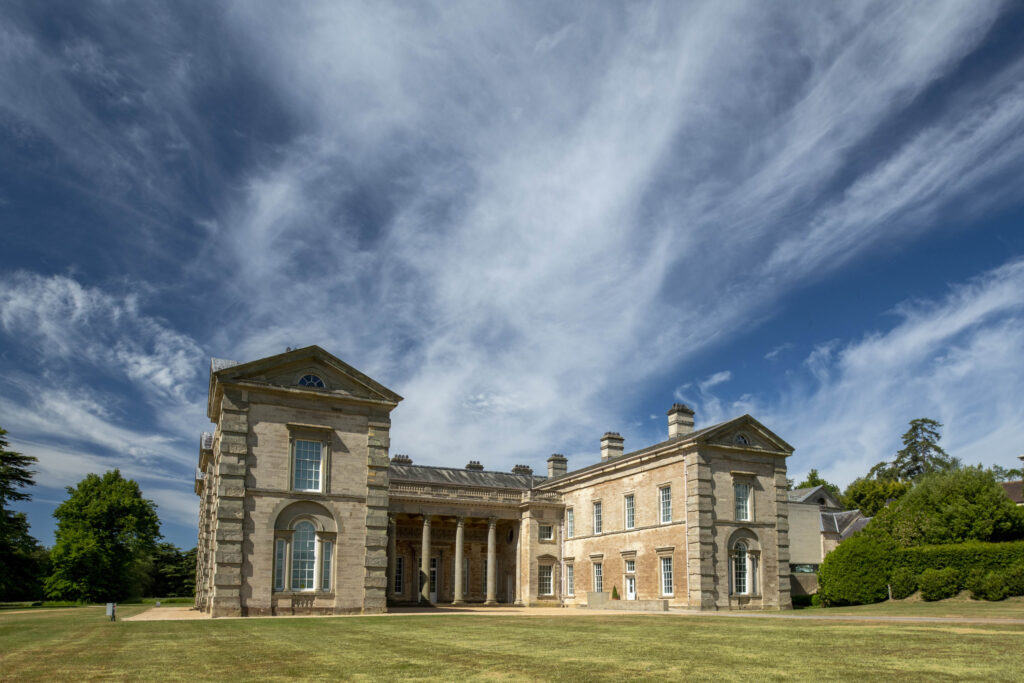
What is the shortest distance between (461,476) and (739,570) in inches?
843

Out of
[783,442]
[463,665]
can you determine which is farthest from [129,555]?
[463,665]

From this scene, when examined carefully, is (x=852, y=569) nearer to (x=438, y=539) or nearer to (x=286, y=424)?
(x=438, y=539)

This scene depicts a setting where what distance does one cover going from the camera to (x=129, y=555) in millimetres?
55125

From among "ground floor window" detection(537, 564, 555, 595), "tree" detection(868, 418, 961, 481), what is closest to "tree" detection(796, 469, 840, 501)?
"tree" detection(868, 418, 961, 481)

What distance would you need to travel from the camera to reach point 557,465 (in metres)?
56.6

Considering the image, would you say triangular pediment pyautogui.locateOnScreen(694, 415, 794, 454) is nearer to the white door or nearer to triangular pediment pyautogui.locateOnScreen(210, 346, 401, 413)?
triangular pediment pyautogui.locateOnScreen(210, 346, 401, 413)

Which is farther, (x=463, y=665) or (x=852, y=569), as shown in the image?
(x=852, y=569)

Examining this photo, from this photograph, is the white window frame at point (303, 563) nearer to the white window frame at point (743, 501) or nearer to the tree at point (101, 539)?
the white window frame at point (743, 501)

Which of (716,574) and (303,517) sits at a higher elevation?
(303,517)

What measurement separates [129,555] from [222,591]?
3136 centimetres

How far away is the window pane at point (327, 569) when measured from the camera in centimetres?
3135

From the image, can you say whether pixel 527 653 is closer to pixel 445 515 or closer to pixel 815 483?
pixel 445 515

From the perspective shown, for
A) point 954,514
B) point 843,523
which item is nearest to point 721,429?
point 954,514

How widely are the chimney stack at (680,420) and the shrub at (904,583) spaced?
→ 1247 cm
